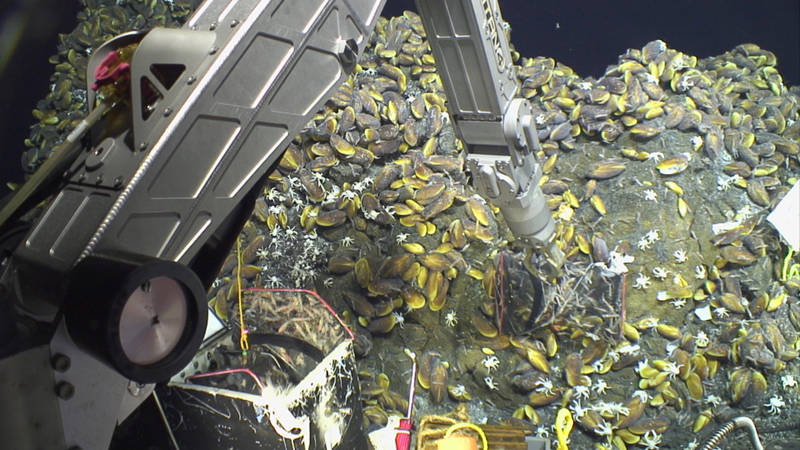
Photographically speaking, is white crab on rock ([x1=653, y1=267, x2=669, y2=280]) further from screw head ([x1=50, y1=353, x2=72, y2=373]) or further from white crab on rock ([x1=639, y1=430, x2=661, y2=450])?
screw head ([x1=50, y1=353, x2=72, y2=373])

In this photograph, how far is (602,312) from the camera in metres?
1.89

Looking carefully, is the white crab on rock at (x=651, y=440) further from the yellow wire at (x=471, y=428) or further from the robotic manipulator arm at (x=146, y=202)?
the robotic manipulator arm at (x=146, y=202)

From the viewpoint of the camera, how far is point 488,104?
160 cm

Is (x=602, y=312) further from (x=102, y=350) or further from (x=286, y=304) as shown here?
(x=102, y=350)

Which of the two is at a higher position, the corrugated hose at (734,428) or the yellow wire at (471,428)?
the yellow wire at (471,428)

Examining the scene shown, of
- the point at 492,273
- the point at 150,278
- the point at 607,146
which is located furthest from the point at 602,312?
the point at 150,278

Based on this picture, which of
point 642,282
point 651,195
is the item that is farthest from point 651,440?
point 651,195

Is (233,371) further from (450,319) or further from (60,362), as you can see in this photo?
(450,319)

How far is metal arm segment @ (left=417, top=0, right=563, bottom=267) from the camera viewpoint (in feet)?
4.88

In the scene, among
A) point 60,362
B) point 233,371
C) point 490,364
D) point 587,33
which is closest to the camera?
point 60,362

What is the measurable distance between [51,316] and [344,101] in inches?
65.7

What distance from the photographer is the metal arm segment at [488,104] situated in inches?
58.6

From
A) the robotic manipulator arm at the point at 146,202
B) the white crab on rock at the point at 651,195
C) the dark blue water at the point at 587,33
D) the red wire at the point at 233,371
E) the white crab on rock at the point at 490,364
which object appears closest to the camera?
the robotic manipulator arm at the point at 146,202

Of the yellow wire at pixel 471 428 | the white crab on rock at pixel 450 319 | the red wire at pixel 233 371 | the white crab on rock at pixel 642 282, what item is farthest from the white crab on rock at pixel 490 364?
the red wire at pixel 233 371
